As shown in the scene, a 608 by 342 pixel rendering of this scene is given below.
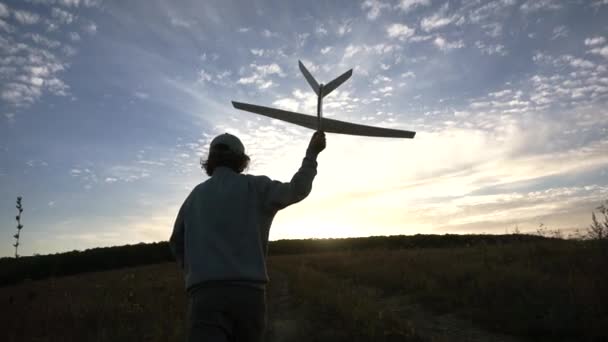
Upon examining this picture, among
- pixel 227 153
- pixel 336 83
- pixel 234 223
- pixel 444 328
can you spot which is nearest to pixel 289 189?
pixel 234 223

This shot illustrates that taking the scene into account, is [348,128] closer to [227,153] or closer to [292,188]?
[227,153]

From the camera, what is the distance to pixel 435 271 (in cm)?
1273

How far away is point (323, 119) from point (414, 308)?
649 centimetres

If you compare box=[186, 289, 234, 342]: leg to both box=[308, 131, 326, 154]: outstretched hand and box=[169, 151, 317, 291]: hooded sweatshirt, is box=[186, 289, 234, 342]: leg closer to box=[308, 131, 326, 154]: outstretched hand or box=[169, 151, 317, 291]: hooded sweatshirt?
box=[169, 151, 317, 291]: hooded sweatshirt

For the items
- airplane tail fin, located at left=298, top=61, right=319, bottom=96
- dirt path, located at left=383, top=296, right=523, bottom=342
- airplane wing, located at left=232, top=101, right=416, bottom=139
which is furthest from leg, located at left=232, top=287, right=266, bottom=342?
dirt path, located at left=383, top=296, right=523, bottom=342

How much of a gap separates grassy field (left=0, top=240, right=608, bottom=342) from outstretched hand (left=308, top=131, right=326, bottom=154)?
13.8 ft

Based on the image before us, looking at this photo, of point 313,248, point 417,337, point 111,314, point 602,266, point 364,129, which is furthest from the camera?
point 313,248

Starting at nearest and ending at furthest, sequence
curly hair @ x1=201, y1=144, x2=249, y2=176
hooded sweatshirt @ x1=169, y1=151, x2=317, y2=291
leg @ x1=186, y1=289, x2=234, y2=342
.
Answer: leg @ x1=186, y1=289, x2=234, y2=342 < hooded sweatshirt @ x1=169, y1=151, x2=317, y2=291 < curly hair @ x1=201, y1=144, x2=249, y2=176

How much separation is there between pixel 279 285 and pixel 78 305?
672cm

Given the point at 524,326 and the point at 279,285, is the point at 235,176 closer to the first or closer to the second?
the point at 524,326

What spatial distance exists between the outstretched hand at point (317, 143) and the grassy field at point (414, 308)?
4214 millimetres

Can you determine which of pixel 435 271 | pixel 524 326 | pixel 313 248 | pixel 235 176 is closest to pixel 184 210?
pixel 235 176

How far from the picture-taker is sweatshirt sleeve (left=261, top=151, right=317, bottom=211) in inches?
116

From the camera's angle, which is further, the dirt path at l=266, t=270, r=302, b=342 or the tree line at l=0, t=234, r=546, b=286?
the tree line at l=0, t=234, r=546, b=286
